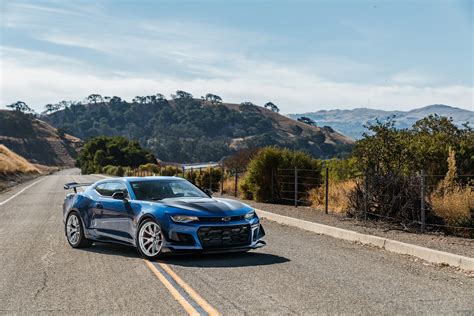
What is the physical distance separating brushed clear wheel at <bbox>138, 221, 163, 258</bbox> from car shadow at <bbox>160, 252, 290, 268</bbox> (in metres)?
0.25

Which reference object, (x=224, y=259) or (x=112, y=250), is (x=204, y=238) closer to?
(x=224, y=259)

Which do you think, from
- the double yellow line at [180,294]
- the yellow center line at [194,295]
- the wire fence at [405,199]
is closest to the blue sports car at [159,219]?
the double yellow line at [180,294]

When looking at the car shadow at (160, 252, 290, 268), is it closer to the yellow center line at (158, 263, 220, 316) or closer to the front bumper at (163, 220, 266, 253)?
the front bumper at (163, 220, 266, 253)

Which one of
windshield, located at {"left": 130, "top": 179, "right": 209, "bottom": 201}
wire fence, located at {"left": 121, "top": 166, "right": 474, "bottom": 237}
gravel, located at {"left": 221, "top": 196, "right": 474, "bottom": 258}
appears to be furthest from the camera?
wire fence, located at {"left": 121, "top": 166, "right": 474, "bottom": 237}

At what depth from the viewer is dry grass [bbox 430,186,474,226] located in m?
14.0

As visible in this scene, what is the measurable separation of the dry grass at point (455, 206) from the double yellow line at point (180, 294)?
7.41m

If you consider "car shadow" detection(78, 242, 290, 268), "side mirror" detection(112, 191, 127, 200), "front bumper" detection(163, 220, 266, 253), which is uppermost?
"side mirror" detection(112, 191, 127, 200)

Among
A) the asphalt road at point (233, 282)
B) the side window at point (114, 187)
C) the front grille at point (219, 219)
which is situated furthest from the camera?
the side window at point (114, 187)

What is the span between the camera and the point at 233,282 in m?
8.48

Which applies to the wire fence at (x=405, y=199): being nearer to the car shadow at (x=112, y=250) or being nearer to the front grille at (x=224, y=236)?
the front grille at (x=224, y=236)

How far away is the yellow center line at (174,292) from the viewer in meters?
6.94

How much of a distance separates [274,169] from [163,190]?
39.8 ft

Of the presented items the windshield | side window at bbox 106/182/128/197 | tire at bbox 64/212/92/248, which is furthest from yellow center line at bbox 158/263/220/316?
tire at bbox 64/212/92/248

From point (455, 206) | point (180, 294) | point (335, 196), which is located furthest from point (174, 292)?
point (335, 196)
